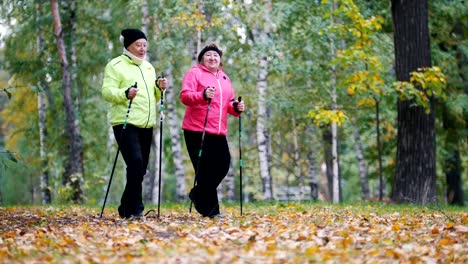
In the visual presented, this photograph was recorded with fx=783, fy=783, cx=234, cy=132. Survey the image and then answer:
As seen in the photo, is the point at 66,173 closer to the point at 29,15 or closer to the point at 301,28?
the point at 29,15

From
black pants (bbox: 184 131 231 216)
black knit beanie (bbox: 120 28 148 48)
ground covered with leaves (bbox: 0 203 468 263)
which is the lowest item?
ground covered with leaves (bbox: 0 203 468 263)

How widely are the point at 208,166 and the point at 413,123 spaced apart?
23.3 ft

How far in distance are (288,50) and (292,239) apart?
45.7 feet

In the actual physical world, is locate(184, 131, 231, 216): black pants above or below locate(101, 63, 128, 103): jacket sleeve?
below

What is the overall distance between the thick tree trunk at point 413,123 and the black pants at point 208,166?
6528 mm

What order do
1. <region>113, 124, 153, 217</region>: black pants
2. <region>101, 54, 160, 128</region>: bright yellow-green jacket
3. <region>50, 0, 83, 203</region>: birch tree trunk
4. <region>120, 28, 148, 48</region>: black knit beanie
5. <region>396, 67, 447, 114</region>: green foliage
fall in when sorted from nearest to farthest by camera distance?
<region>113, 124, 153, 217</region>: black pants, <region>101, 54, 160, 128</region>: bright yellow-green jacket, <region>120, 28, 148, 48</region>: black knit beanie, <region>396, 67, 447, 114</region>: green foliage, <region>50, 0, 83, 203</region>: birch tree trunk

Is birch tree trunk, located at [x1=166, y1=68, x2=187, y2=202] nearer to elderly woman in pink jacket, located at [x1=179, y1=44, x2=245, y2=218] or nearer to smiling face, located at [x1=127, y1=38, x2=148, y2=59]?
elderly woman in pink jacket, located at [x1=179, y1=44, x2=245, y2=218]

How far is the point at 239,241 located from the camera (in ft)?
22.8

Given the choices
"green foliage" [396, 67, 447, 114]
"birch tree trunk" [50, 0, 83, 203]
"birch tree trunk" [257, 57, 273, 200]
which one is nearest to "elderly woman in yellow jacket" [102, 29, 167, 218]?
"green foliage" [396, 67, 447, 114]

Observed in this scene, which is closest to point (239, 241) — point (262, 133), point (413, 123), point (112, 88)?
point (112, 88)

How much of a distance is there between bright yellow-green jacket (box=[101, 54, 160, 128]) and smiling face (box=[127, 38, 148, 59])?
113 millimetres

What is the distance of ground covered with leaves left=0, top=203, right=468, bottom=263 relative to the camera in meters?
6.00

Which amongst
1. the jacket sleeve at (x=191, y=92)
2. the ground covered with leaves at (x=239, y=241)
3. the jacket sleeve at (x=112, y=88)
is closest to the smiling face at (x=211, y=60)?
the jacket sleeve at (x=191, y=92)

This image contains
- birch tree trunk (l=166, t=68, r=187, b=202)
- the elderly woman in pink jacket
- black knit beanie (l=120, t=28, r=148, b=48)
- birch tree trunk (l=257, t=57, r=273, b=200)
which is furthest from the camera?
birch tree trunk (l=166, t=68, r=187, b=202)
